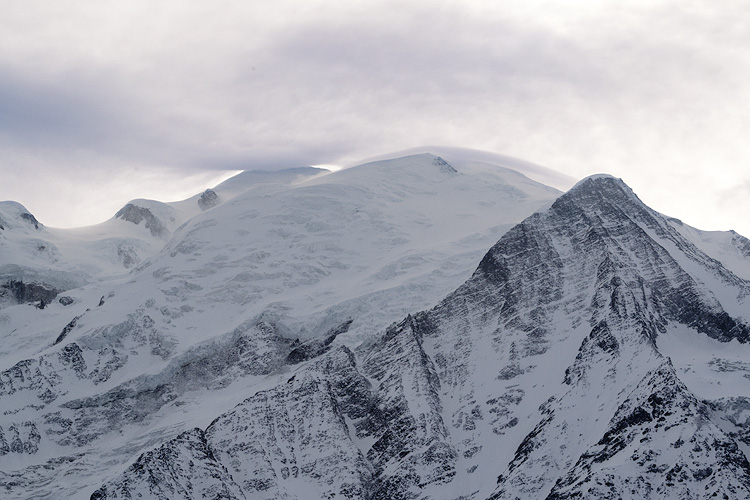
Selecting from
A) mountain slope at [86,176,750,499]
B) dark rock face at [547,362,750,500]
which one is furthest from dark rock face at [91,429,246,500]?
dark rock face at [547,362,750,500]

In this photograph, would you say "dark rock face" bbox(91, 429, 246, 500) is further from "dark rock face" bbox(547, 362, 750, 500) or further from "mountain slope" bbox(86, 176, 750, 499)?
"dark rock face" bbox(547, 362, 750, 500)

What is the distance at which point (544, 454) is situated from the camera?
164m

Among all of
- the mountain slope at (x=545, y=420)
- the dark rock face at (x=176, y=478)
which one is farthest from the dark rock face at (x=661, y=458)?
the dark rock face at (x=176, y=478)

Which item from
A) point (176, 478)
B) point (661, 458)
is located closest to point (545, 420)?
point (661, 458)

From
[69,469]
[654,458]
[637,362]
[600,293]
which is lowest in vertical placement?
[69,469]

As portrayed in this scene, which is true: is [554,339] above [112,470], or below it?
above

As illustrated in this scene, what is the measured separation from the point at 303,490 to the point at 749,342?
104 meters

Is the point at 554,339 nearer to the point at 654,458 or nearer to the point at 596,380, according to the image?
the point at 596,380


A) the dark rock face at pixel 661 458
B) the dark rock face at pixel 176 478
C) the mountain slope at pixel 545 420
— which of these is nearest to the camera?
the dark rock face at pixel 661 458

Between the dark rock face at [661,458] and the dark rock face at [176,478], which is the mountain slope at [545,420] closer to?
the dark rock face at [661,458]

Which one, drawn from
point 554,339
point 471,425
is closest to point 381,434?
point 471,425

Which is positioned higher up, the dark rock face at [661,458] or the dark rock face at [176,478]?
the dark rock face at [661,458]

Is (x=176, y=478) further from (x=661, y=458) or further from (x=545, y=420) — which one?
(x=661, y=458)

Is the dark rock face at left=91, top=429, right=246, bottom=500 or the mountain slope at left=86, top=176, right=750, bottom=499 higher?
the mountain slope at left=86, top=176, right=750, bottom=499
